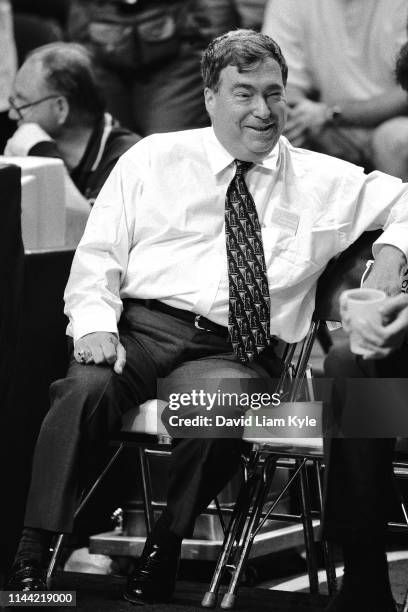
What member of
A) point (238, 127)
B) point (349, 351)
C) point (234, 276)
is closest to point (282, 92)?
point (238, 127)

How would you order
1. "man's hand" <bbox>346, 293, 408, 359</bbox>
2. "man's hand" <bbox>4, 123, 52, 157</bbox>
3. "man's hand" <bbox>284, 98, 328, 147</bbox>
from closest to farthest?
"man's hand" <bbox>346, 293, 408, 359</bbox> → "man's hand" <bbox>4, 123, 52, 157</bbox> → "man's hand" <bbox>284, 98, 328, 147</bbox>

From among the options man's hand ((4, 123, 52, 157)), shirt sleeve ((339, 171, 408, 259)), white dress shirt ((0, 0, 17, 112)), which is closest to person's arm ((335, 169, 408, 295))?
shirt sleeve ((339, 171, 408, 259))

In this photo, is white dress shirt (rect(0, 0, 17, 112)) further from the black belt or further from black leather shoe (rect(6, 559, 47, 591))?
black leather shoe (rect(6, 559, 47, 591))

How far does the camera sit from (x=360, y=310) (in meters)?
2.16

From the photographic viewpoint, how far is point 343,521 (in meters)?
2.18

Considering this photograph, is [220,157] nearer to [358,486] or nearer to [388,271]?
[388,271]

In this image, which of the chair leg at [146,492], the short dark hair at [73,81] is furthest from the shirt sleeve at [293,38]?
the chair leg at [146,492]

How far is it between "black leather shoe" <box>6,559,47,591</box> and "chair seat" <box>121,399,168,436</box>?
0.38 meters

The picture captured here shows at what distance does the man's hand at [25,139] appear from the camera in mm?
3818

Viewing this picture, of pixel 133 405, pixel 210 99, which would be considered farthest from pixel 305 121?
pixel 133 405

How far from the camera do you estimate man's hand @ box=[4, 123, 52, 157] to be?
3818mm

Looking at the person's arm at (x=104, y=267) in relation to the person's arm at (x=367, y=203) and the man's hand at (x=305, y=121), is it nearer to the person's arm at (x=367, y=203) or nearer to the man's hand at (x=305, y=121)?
the person's arm at (x=367, y=203)

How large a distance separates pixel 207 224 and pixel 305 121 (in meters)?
1.74

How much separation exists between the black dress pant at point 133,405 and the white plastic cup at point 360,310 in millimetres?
428
